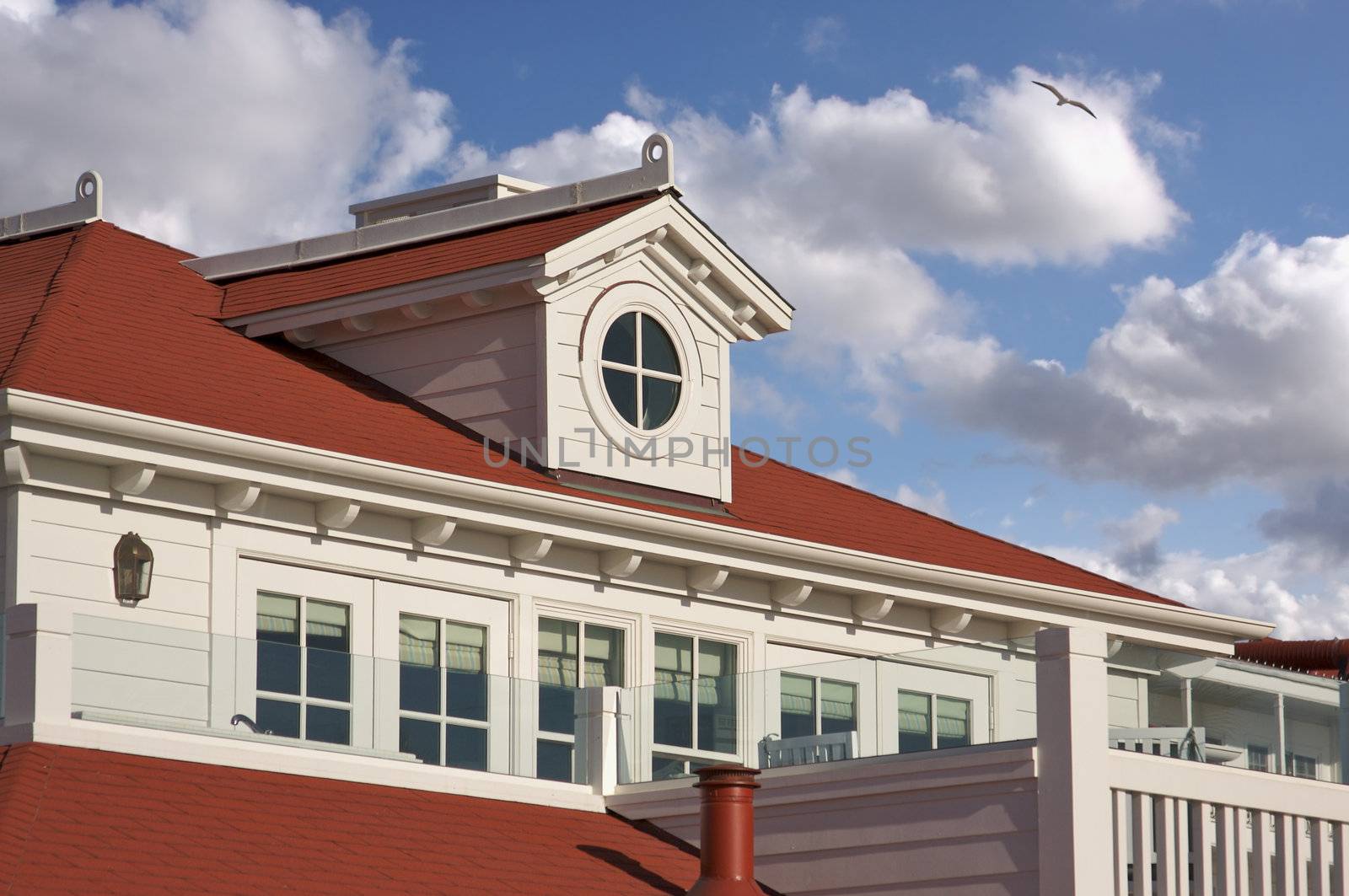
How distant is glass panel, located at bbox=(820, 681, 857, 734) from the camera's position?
1678 cm

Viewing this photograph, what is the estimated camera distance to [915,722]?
16.6m

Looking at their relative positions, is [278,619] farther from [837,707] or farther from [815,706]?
[837,707]

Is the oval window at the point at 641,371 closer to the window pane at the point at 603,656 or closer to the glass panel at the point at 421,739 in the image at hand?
the window pane at the point at 603,656

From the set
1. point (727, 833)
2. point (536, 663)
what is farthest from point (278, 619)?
point (727, 833)

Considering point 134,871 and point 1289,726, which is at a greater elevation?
point 1289,726

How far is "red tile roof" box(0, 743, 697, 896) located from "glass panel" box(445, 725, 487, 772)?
1.08 ft

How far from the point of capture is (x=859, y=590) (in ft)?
70.3

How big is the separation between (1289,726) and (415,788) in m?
7.05

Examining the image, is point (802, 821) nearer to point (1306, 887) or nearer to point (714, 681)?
point (714, 681)

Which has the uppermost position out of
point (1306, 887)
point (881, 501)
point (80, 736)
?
point (881, 501)

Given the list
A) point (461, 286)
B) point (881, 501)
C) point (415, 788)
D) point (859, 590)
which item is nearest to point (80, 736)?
point (415, 788)

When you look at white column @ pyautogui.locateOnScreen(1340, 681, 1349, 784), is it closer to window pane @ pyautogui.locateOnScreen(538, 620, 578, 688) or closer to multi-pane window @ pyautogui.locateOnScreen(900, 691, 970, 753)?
multi-pane window @ pyautogui.locateOnScreen(900, 691, 970, 753)

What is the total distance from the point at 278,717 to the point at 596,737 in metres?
3.27

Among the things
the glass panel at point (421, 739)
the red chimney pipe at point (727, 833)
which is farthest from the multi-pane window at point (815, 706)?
the glass panel at point (421, 739)
